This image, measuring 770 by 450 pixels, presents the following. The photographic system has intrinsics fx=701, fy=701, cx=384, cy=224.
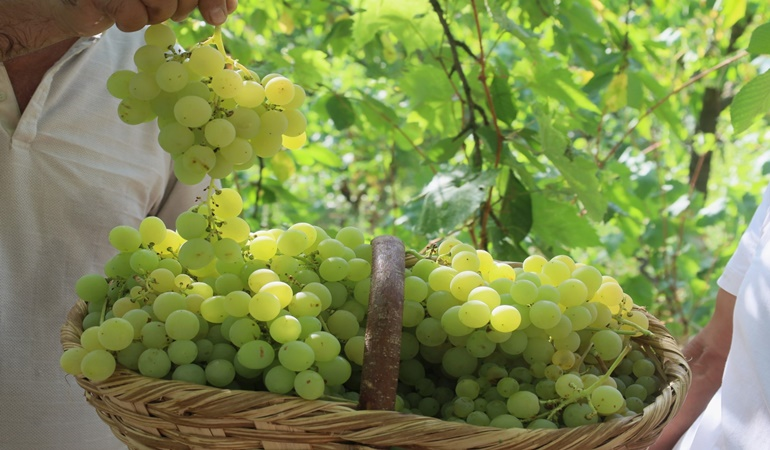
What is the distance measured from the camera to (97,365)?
1.85 feet

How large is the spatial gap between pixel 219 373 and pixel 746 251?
642 mm

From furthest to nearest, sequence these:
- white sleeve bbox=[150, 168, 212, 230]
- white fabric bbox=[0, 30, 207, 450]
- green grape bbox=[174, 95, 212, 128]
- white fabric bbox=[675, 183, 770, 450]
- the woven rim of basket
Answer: white sleeve bbox=[150, 168, 212, 230] → white fabric bbox=[0, 30, 207, 450] → white fabric bbox=[675, 183, 770, 450] → green grape bbox=[174, 95, 212, 128] → the woven rim of basket

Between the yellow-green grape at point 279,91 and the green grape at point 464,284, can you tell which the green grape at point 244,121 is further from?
the green grape at point 464,284

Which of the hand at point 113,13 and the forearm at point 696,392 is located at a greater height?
the hand at point 113,13

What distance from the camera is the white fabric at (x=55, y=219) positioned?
87 centimetres

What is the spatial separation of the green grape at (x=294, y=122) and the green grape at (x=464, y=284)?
0.21m

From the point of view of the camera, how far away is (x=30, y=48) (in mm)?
707

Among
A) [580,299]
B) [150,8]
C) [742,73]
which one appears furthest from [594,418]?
[742,73]

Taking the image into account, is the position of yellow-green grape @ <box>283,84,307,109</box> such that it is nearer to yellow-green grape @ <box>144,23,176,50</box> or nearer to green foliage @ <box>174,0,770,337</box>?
yellow-green grape @ <box>144,23,176,50</box>

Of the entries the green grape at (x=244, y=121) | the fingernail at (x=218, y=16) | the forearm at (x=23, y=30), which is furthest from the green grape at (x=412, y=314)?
the forearm at (x=23, y=30)

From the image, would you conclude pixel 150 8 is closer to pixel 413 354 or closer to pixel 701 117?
pixel 413 354

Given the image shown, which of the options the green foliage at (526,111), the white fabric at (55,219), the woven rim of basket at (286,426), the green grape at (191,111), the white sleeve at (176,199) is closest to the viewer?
the woven rim of basket at (286,426)

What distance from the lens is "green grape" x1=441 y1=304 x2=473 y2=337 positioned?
634 mm

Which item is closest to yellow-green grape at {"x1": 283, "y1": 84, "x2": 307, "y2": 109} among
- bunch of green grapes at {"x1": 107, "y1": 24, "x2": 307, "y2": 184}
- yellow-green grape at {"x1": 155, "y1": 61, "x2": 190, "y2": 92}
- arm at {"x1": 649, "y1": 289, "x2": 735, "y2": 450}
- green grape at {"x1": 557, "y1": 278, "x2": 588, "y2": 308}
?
bunch of green grapes at {"x1": 107, "y1": 24, "x2": 307, "y2": 184}
